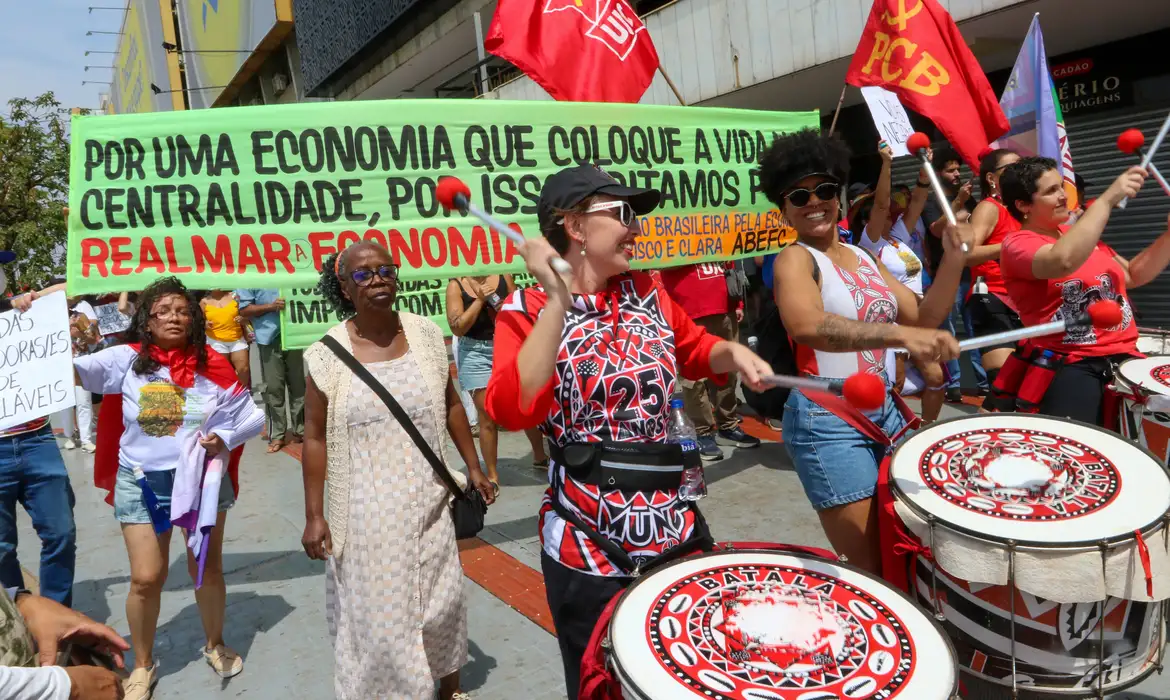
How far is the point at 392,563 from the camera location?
9.97 feet

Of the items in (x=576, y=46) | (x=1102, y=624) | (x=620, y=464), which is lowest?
(x=1102, y=624)

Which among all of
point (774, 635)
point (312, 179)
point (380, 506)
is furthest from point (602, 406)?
point (312, 179)

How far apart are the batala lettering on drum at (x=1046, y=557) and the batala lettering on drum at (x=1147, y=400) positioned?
2.94 feet

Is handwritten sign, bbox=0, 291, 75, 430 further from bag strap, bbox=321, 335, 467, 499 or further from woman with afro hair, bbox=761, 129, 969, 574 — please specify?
woman with afro hair, bbox=761, 129, 969, 574

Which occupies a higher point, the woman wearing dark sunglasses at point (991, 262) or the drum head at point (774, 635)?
the woman wearing dark sunglasses at point (991, 262)

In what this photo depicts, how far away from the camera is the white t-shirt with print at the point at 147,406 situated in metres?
3.62

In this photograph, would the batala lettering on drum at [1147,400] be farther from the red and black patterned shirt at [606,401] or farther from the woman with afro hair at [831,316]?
the red and black patterned shirt at [606,401]

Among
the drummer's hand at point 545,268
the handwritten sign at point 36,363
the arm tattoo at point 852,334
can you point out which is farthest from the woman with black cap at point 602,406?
the handwritten sign at point 36,363

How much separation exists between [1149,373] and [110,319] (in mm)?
10167

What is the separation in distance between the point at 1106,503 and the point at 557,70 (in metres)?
4.14

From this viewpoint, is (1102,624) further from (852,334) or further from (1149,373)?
(1149,373)

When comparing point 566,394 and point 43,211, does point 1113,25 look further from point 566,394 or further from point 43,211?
point 43,211

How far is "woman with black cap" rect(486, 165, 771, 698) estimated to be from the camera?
219 cm

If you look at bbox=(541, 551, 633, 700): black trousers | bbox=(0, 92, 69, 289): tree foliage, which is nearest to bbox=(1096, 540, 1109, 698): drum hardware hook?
bbox=(541, 551, 633, 700): black trousers
